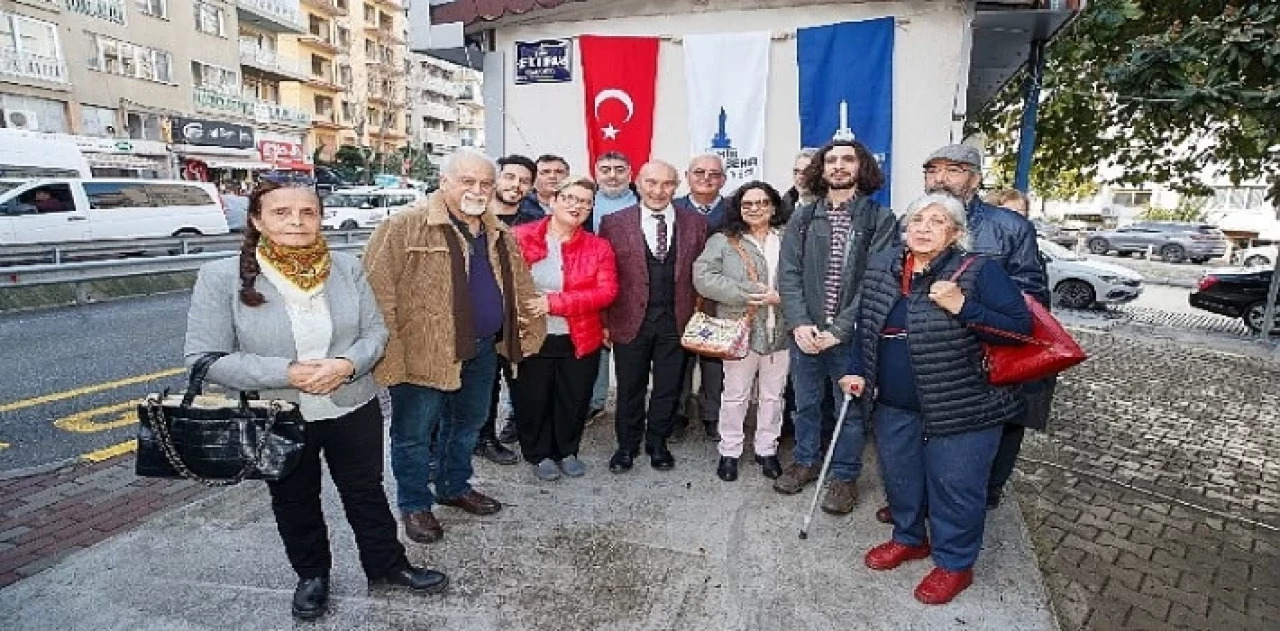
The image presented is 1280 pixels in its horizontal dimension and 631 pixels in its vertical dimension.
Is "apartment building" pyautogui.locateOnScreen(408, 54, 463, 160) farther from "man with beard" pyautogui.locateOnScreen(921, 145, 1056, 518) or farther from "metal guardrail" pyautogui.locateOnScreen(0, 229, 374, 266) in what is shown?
"man with beard" pyautogui.locateOnScreen(921, 145, 1056, 518)

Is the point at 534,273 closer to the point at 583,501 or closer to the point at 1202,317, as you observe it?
the point at 583,501

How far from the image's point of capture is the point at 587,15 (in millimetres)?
5414

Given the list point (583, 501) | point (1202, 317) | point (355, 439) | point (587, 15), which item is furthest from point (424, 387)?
point (1202, 317)

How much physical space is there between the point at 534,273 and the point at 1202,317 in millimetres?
13984

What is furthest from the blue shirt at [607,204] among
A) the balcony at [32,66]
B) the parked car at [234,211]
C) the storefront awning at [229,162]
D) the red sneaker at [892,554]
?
the storefront awning at [229,162]

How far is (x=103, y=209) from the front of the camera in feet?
45.3

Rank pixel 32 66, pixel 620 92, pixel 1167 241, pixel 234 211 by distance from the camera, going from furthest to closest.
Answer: pixel 1167 241
pixel 32 66
pixel 234 211
pixel 620 92

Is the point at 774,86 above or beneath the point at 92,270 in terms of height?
above

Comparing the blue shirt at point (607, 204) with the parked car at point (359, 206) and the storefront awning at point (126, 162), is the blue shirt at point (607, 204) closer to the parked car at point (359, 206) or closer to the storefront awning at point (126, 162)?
the parked car at point (359, 206)

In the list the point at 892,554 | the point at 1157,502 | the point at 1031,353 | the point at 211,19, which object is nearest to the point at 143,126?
the point at 211,19

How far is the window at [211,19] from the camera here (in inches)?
1197

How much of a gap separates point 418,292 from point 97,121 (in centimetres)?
3099

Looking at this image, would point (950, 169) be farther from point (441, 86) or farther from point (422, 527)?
point (441, 86)

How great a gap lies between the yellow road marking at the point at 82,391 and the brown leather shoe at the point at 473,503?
3457 millimetres
